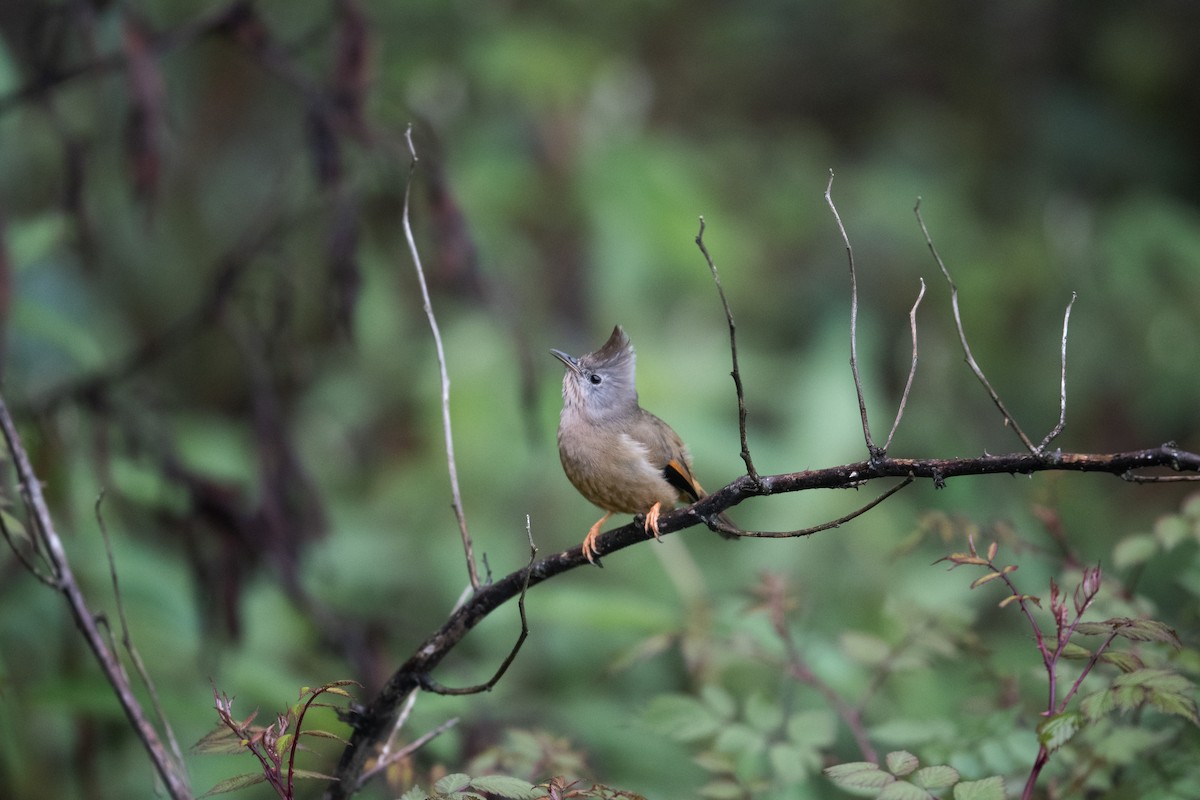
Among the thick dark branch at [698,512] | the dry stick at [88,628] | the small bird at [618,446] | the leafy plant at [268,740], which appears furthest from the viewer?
the small bird at [618,446]

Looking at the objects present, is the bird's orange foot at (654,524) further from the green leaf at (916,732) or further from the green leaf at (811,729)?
the green leaf at (916,732)

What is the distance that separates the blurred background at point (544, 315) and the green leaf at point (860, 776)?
64cm

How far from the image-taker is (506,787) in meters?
1.51

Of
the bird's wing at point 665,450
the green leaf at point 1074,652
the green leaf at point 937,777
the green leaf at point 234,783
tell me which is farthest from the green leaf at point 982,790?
the bird's wing at point 665,450

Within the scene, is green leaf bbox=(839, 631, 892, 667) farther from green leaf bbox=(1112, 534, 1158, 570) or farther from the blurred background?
green leaf bbox=(1112, 534, 1158, 570)

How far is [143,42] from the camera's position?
2863 mm

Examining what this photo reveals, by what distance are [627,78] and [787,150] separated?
4.49 feet

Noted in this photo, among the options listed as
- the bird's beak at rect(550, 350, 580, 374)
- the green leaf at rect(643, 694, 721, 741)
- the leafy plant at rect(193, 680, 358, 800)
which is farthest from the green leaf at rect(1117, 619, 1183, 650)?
the bird's beak at rect(550, 350, 580, 374)

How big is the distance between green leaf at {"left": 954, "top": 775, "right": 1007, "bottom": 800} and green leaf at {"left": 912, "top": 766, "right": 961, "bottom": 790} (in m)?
0.02

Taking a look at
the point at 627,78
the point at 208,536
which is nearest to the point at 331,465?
the point at 208,536

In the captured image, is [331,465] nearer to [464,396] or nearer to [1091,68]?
[464,396]

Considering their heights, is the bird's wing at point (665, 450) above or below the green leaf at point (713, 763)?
above

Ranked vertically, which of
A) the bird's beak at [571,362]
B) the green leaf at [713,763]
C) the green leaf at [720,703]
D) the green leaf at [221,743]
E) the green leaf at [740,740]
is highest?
the bird's beak at [571,362]

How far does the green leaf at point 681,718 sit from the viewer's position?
2.20 m
